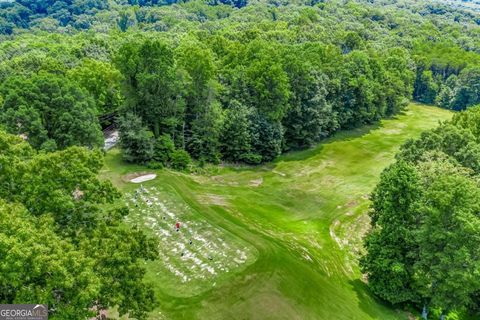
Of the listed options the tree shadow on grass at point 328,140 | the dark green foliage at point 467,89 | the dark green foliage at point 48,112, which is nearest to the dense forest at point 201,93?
the dark green foliage at point 48,112

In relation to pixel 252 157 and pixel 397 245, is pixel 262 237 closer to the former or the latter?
pixel 397 245

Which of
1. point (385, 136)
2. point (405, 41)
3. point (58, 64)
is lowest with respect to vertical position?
point (385, 136)

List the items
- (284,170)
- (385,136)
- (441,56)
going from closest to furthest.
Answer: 1. (284,170)
2. (385,136)
3. (441,56)

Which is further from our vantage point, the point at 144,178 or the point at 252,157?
the point at 252,157

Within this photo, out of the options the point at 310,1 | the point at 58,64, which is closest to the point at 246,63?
the point at 58,64

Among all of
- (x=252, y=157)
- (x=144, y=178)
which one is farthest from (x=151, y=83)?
(x=252, y=157)

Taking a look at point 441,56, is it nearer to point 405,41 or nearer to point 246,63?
point 405,41
